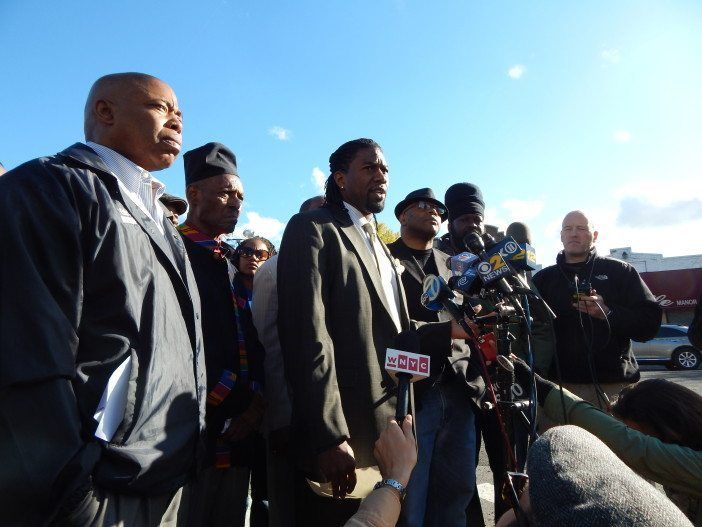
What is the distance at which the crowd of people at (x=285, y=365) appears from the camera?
3.64ft

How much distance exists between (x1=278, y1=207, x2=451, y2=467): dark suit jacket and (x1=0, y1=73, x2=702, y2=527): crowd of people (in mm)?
10

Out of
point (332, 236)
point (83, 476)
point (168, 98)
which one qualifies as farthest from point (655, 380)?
point (168, 98)

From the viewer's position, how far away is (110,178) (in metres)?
1.51

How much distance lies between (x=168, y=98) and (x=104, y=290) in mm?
933

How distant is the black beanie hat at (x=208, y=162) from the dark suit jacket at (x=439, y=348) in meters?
1.28

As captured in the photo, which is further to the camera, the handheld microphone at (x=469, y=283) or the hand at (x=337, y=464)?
the handheld microphone at (x=469, y=283)

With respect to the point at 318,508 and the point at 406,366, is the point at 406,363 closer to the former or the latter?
the point at 406,366

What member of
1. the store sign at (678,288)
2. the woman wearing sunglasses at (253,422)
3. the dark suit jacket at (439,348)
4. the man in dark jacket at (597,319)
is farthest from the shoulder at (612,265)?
the store sign at (678,288)

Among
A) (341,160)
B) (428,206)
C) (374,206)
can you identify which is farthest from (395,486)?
(428,206)

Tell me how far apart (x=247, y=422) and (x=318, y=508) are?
0.54m

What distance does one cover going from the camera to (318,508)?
7.12ft

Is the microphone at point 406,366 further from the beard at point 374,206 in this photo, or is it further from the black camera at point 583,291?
the black camera at point 583,291

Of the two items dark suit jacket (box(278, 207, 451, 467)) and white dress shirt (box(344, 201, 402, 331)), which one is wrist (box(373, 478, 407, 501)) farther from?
white dress shirt (box(344, 201, 402, 331))

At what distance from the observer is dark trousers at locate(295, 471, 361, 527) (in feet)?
6.93
